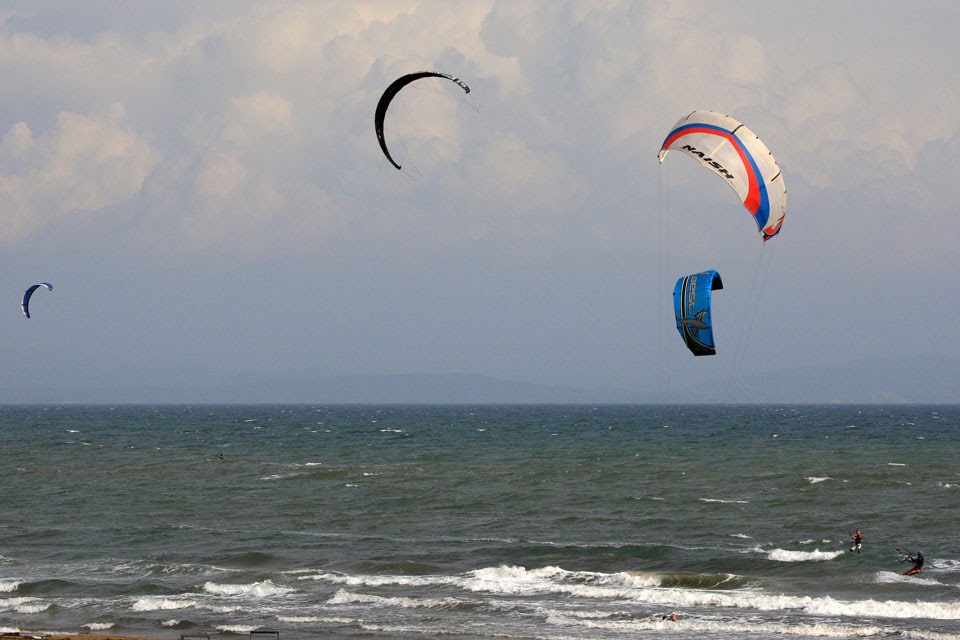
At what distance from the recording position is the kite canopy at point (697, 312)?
87.2ft

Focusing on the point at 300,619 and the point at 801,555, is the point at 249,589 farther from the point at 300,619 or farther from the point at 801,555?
the point at 801,555

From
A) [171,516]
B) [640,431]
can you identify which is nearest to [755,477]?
[171,516]

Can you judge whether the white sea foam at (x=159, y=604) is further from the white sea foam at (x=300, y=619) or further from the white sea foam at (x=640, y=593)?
the white sea foam at (x=640, y=593)

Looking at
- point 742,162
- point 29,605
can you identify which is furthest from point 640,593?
point 29,605

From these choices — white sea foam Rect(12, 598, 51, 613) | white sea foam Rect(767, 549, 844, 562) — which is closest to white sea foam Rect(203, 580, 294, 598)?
white sea foam Rect(12, 598, 51, 613)

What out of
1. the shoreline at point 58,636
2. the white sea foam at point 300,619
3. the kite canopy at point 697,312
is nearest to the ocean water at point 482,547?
the white sea foam at point 300,619

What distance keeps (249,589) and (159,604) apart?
2709 millimetres

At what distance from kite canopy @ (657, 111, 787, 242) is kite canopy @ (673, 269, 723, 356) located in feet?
5.79

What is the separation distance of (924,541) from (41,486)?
42.6 metres

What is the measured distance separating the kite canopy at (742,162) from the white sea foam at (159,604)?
1647cm

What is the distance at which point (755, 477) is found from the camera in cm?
6109

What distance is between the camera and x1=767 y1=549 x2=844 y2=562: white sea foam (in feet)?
114

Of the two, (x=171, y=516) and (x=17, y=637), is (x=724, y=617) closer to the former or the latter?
(x=17, y=637)

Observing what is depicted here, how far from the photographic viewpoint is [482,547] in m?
37.2
